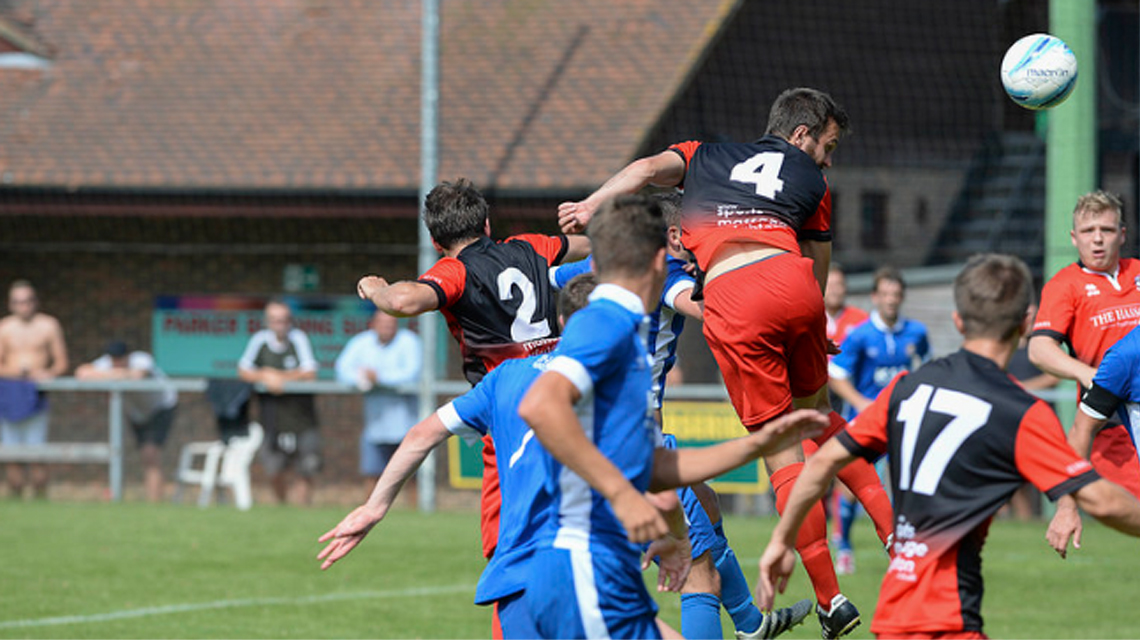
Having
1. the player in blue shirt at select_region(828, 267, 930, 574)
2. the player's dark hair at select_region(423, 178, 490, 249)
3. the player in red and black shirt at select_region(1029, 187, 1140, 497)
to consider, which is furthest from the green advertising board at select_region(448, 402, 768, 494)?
the player's dark hair at select_region(423, 178, 490, 249)

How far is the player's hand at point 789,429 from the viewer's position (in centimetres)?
441

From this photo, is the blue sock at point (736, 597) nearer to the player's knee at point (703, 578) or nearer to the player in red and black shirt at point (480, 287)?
the player's knee at point (703, 578)

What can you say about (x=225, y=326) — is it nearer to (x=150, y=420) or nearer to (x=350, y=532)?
(x=150, y=420)

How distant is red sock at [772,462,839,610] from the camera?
6.57m

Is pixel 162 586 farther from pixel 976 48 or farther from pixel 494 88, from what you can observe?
pixel 976 48

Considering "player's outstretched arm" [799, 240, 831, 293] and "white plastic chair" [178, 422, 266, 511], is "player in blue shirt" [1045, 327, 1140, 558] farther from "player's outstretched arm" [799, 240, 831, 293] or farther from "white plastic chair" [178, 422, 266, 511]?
"white plastic chair" [178, 422, 266, 511]

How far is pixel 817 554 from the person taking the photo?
660cm

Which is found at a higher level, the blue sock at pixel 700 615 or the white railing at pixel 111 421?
the white railing at pixel 111 421

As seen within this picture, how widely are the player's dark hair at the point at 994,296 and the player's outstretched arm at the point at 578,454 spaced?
43.0 inches

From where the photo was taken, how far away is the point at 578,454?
4301 millimetres

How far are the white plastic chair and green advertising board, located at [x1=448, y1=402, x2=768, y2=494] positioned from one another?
96.6 inches

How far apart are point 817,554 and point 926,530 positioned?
2142 millimetres

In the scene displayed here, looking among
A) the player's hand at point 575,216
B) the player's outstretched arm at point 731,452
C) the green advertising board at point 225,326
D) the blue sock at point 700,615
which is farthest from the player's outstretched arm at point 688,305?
the green advertising board at point 225,326

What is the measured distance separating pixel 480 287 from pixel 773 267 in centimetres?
125
